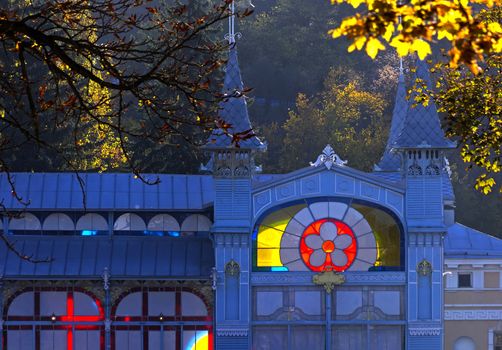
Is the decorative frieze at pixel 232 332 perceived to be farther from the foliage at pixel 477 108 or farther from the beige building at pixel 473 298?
the foliage at pixel 477 108

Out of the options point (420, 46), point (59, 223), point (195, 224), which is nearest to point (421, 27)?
point (420, 46)

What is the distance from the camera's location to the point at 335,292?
152 ft

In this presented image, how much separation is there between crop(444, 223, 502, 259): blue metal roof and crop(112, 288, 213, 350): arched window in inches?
348

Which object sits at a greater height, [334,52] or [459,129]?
[334,52]

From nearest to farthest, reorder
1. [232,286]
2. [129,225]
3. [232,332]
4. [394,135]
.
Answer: [232,332], [232,286], [129,225], [394,135]

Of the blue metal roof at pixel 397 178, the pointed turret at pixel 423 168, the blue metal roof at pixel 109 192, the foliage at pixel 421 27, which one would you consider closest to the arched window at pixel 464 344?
the blue metal roof at pixel 397 178

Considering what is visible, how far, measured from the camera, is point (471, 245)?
50.5 meters

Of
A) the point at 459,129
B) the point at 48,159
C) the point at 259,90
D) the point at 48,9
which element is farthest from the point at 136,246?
the point at 259,90

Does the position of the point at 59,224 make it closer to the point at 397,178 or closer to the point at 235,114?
the point at 235,114

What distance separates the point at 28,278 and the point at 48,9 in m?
27.8

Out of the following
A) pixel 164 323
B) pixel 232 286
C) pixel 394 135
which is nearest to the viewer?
pixel 232 286

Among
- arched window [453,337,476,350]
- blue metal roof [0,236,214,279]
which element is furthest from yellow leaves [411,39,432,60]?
arched window [453,337,476,350]

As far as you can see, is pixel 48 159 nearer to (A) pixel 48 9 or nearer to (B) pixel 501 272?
(B) pixel 501 272

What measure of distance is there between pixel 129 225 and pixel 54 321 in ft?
13.3
